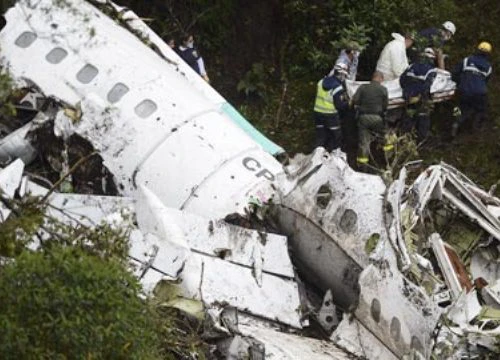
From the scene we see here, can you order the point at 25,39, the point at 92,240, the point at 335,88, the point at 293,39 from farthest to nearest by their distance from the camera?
the point at 293,39
the point at 335,88
the point at 25,39
the point at 92,240

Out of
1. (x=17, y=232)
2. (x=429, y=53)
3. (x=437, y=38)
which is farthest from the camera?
(x=437, y=38)

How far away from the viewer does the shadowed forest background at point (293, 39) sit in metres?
16.1

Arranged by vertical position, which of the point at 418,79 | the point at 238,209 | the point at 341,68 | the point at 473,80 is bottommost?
the point at 473,80

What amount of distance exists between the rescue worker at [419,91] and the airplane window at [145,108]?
156 inches

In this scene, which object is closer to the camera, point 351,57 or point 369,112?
point 369,112

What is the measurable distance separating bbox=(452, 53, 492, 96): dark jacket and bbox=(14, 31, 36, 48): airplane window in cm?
560

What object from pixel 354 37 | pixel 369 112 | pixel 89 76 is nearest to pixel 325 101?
pixel 369 112

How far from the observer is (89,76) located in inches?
511

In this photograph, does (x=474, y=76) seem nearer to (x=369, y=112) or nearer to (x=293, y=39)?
(x=369, y=112)

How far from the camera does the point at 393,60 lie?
15.6 m

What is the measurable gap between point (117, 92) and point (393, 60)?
4432 mm

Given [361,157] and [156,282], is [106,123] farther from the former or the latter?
[361,157]

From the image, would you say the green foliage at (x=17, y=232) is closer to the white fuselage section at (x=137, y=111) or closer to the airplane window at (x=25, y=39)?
the white fuselage section at (x=137, y=111)

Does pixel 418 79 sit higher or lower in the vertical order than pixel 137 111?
lower
